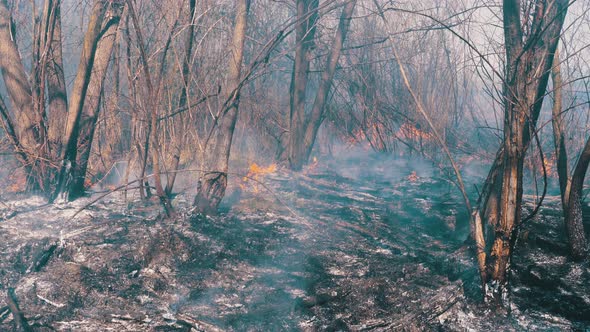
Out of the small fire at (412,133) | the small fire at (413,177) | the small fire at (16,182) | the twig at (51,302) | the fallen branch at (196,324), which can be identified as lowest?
the fallen branch at (196,324)

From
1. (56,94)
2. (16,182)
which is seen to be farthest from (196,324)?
(16,182)

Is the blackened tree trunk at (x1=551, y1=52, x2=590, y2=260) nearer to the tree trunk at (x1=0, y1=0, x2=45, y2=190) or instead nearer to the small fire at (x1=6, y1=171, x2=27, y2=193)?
the tree trunk at (x1=0, y1=0, x2=45, y2=190)

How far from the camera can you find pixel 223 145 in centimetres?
649

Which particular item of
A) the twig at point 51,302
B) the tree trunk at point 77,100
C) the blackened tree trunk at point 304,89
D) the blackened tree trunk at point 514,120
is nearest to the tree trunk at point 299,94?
the blackened tree trunk at point 304,89

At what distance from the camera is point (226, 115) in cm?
663

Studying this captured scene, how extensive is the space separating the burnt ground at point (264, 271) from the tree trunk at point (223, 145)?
281mm

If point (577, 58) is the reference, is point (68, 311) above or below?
below

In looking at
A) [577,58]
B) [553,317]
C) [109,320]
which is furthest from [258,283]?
[577,58]

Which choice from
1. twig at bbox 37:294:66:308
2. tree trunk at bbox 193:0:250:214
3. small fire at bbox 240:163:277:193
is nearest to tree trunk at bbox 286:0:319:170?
small fire at bbox 240:163:277:193

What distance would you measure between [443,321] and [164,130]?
5018 mm

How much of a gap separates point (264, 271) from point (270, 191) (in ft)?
5.51

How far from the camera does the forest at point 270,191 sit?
13.3ft

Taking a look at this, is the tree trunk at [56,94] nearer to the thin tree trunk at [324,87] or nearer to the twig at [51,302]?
the twig at [51,302]

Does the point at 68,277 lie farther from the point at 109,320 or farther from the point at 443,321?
the point at 443,321
